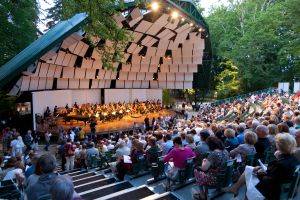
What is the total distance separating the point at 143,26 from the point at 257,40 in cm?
1708

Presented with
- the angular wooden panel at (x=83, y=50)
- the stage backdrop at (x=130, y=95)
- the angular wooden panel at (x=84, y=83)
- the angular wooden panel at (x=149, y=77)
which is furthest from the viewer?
the angular wooden panel at (x=149, y=77)

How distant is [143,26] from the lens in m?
25.5

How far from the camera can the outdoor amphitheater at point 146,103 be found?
19.8 feet

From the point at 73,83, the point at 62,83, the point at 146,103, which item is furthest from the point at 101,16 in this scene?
the point at 146,103

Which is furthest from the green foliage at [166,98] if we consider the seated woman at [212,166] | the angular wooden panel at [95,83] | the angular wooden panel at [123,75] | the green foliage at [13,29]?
the seated woman at [212,166]

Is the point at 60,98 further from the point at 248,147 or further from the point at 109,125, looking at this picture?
the point at 248,147

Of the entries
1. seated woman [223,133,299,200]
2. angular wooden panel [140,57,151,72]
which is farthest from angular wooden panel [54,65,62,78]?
seated woman [223,133,299,200]

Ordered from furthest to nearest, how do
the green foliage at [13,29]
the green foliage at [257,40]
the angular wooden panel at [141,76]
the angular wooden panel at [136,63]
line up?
the green foliage at [257,40] → the angular wooden panel at [141,76] → the angular wooden panel at [136,63] → the green foliage at [13,29]

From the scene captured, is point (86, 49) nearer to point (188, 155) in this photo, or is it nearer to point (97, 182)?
point (97, 182)

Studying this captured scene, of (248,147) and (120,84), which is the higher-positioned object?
(120,84)

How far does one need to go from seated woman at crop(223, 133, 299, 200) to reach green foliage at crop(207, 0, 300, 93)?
3206 cm

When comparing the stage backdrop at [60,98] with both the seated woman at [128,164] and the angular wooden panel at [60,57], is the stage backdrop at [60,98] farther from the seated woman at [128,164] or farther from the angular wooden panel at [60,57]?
the seated woman at [128,164]

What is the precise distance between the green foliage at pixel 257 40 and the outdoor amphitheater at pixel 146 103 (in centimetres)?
15

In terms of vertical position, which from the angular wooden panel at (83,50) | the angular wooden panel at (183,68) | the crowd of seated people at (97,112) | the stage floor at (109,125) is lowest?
the stage floor at (109,125)
